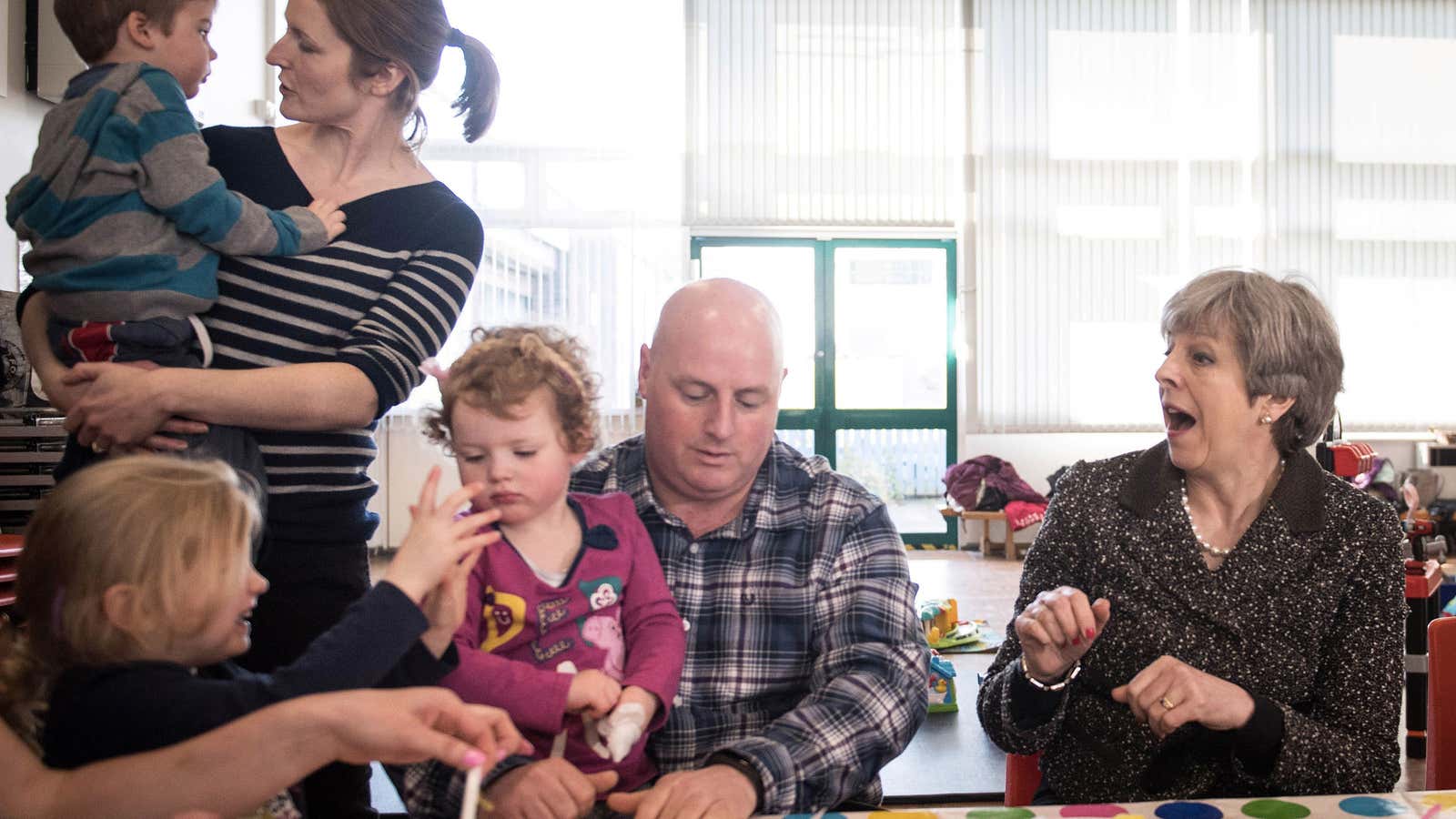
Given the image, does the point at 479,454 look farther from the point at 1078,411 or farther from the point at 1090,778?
the point at 1078,411

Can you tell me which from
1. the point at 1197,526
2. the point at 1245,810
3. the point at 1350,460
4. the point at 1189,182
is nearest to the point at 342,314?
the point at 1245,810

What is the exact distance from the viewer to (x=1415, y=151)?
7984 millimetres

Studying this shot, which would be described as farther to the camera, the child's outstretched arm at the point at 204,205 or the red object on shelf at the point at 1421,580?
the red object on shelf at the point at 1421,580

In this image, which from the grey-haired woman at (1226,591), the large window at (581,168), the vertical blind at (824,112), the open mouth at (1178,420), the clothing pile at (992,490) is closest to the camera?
the grey-haired woman at (1226,591)

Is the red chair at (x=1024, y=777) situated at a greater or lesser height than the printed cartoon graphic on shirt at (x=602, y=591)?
lesser

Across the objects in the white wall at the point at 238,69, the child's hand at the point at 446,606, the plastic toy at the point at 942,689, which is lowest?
the plastic toy at the point at 942,689

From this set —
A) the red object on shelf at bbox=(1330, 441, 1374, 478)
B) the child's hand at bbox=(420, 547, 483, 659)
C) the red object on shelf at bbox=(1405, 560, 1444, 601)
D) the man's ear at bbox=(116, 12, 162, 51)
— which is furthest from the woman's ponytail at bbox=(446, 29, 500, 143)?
the red object on shelf at bbox=(1405, 560, 1444, 601)

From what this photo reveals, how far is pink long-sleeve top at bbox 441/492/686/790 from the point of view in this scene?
120cm

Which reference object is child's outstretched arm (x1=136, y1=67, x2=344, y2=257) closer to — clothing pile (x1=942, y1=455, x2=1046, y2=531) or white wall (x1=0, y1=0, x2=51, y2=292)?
white wall (x1=0, y1=0, x2=51, y2=292)

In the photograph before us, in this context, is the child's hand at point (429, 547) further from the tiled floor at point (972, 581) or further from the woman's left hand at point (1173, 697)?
the tiled floor at point (972, 581)

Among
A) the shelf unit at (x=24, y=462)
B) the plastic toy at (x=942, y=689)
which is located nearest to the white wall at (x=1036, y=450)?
the plastic toy at (x=942, y=689)

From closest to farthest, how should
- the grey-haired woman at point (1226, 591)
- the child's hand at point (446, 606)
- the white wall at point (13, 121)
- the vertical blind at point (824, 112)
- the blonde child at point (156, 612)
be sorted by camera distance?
1. the blonde child at point (156, 612)
2. the child's hand at point (446, 606)
3. the grey-haired woman at point (1226, 591)
4. the white wall at point (13, 121)
5. the vertical blind at point (824, 112)

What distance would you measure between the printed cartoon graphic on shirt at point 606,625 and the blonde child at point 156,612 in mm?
317

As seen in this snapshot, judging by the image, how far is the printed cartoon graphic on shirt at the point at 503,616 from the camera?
1.30 m
